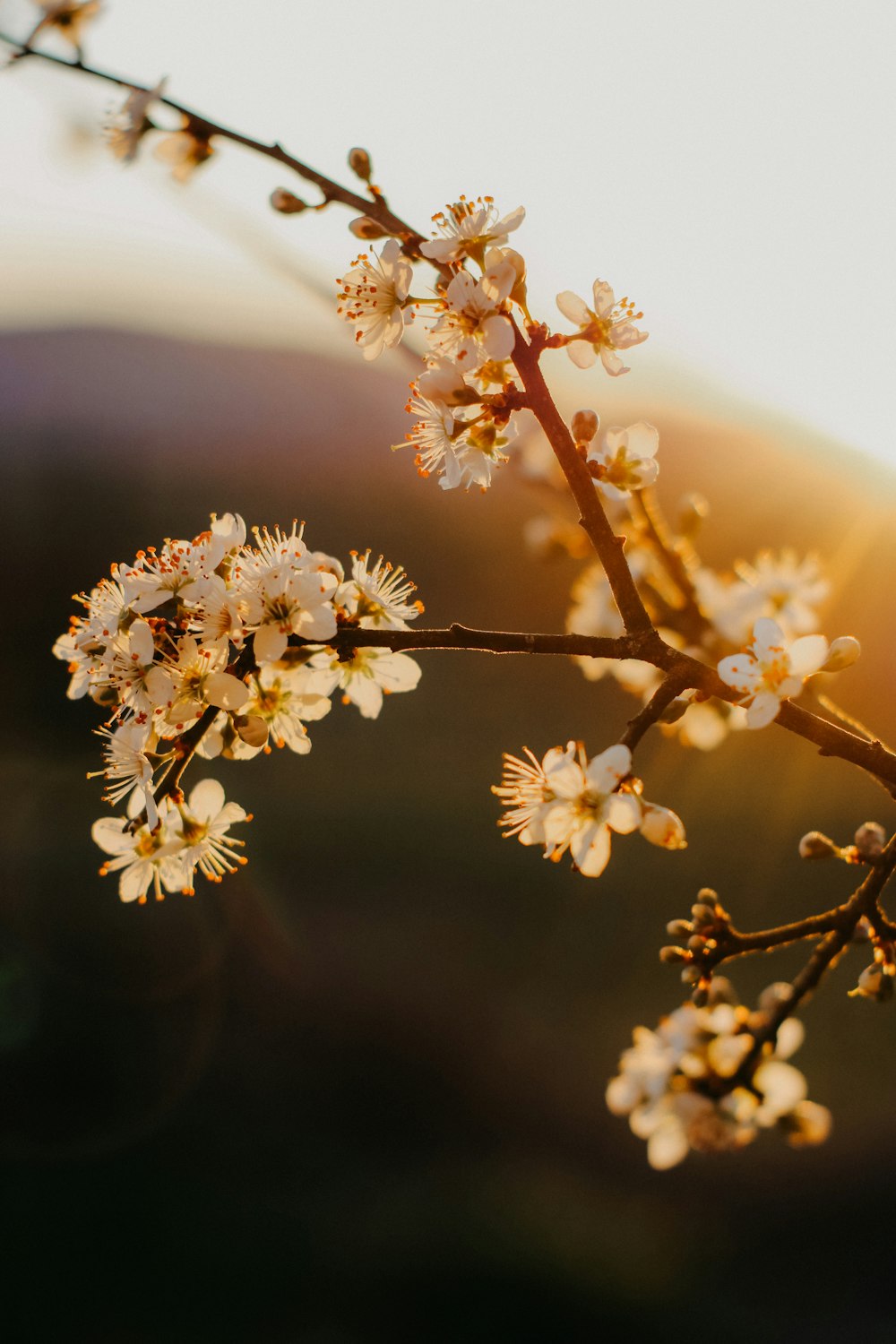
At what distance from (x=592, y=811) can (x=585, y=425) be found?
0.32 metres

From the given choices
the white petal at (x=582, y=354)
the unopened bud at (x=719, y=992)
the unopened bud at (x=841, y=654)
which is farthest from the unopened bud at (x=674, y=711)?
the white petal at (x=582, y=354)

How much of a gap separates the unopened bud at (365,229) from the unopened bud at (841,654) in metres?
0.53

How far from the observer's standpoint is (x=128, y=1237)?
246 cm

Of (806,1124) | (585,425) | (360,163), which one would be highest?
(360,163)

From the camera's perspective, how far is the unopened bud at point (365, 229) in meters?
0.77

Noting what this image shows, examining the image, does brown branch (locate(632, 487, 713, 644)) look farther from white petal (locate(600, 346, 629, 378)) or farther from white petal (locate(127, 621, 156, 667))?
white petal (locate(127, 621, 156, 667))

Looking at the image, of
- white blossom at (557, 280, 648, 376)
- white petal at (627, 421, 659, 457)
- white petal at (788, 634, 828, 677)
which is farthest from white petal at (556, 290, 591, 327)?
white petal at (788, 634, 828, 677)

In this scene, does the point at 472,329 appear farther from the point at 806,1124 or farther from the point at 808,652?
the point at 806,1124

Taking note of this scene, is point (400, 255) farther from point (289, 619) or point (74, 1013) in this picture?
point (74, 1013)

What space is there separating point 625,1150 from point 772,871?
1.03 meters

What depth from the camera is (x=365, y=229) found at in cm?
77

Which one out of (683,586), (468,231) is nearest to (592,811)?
(683,586)

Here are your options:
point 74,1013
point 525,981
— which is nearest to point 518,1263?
point 525,981

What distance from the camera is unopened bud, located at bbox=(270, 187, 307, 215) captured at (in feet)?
2.54
